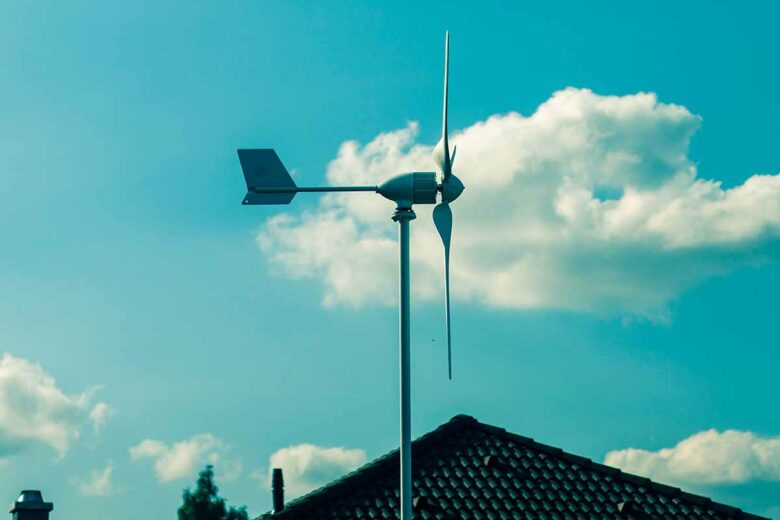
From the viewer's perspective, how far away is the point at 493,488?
77.4 feet

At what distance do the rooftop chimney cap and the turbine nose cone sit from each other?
1566 cm

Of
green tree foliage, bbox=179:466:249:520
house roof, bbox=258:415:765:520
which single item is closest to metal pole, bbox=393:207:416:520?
house roof, bbox=258:415:765:520

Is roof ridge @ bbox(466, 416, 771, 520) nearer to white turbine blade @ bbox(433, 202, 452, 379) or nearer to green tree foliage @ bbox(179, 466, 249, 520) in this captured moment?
white turbine blade @ bbox(433, 202, 452, 379)

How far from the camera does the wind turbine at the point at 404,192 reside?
1523 centimetres

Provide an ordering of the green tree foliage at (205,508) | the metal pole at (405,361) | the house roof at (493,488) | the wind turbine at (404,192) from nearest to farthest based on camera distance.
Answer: the metal pole at (405,361) < the wind turbine at (404,192) < the house roof at (493,488) < the green tree foliage at (205,508)

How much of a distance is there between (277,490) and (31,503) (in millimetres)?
6080

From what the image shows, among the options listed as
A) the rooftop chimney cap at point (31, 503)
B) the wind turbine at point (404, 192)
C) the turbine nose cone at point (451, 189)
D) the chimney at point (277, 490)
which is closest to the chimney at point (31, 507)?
the rooftop chimney cap at point (31, 503)

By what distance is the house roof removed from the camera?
888 inches

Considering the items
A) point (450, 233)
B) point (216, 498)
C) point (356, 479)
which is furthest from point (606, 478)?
point (216, 498)

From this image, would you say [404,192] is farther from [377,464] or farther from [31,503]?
[31,503]

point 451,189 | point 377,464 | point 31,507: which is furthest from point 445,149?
point 31,507

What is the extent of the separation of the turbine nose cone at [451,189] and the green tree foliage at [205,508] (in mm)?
59095

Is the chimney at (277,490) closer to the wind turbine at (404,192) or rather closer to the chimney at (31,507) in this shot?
the chimney at (31,507)

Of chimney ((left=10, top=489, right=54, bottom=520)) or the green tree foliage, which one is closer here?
chimney ((left=10, top=489, right=54, bottom=520))
